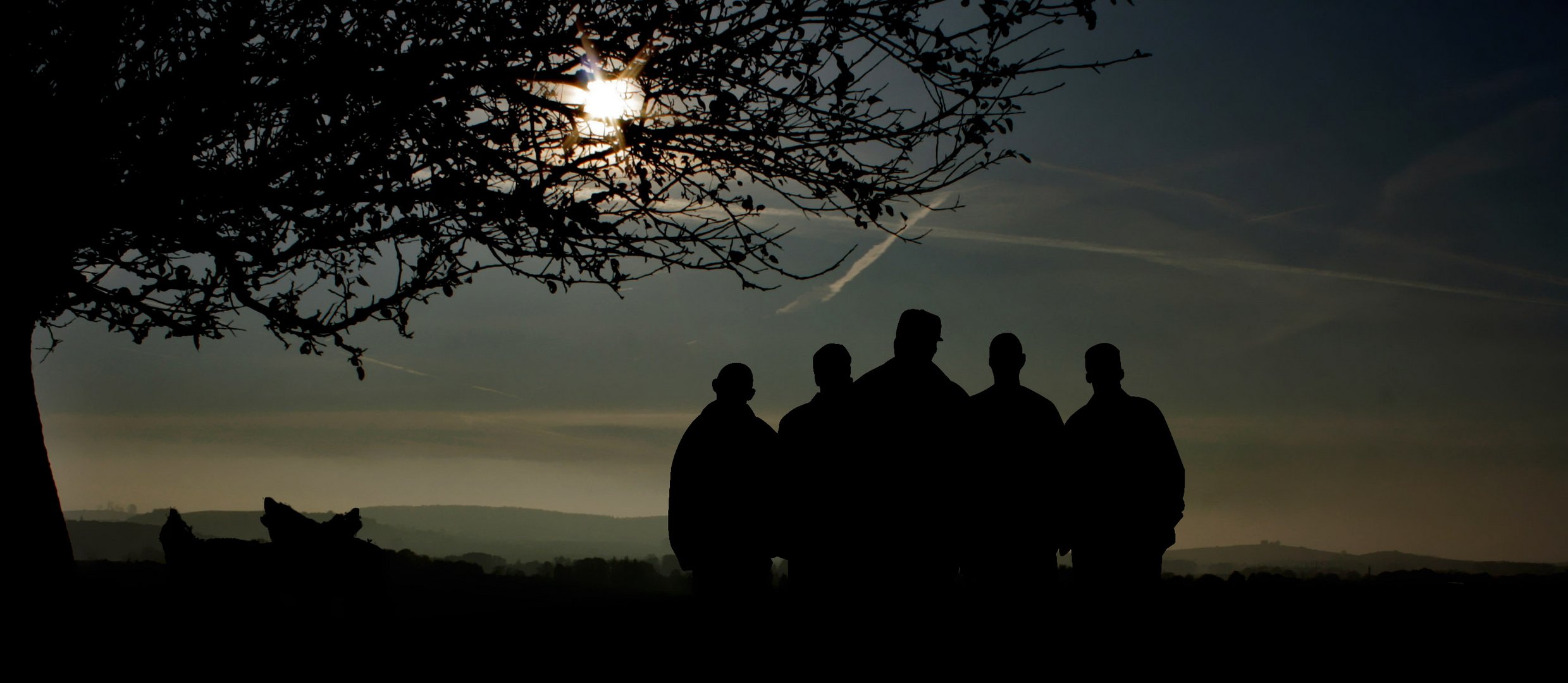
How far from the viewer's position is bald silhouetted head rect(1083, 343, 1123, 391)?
773 centimetres

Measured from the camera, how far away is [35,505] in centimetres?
843

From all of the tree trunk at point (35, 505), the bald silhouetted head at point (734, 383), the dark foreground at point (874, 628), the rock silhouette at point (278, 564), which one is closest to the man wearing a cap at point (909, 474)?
the dark foreground at point (874, 628)

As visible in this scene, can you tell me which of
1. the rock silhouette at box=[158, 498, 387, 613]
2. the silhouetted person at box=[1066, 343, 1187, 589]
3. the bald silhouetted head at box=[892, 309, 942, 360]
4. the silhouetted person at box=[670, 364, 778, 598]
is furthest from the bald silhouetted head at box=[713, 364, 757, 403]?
the rock silhouette at box=[158, 498, 387, 613]

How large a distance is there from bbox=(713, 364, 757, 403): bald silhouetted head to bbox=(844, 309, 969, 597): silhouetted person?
6.75 ft

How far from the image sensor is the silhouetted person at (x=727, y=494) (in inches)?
302

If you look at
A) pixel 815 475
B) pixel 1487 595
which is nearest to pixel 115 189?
pixel 815 475

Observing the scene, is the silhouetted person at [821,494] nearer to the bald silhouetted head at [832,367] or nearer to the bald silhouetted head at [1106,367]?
the bald silhouetted head at [832,367]

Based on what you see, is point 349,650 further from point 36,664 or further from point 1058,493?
point 1058,493

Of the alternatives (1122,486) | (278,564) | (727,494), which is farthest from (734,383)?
(278,564)

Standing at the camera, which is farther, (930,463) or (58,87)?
(58,87)

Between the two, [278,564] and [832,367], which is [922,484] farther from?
[278,564]

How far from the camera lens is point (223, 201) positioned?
882cm

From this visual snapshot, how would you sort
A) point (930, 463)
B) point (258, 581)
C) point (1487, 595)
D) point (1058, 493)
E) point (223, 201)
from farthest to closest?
point (258, 581), point (1487, 595), point (223, 201), point (1058, 493), point (930, 463)

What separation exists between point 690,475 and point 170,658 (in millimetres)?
4629
